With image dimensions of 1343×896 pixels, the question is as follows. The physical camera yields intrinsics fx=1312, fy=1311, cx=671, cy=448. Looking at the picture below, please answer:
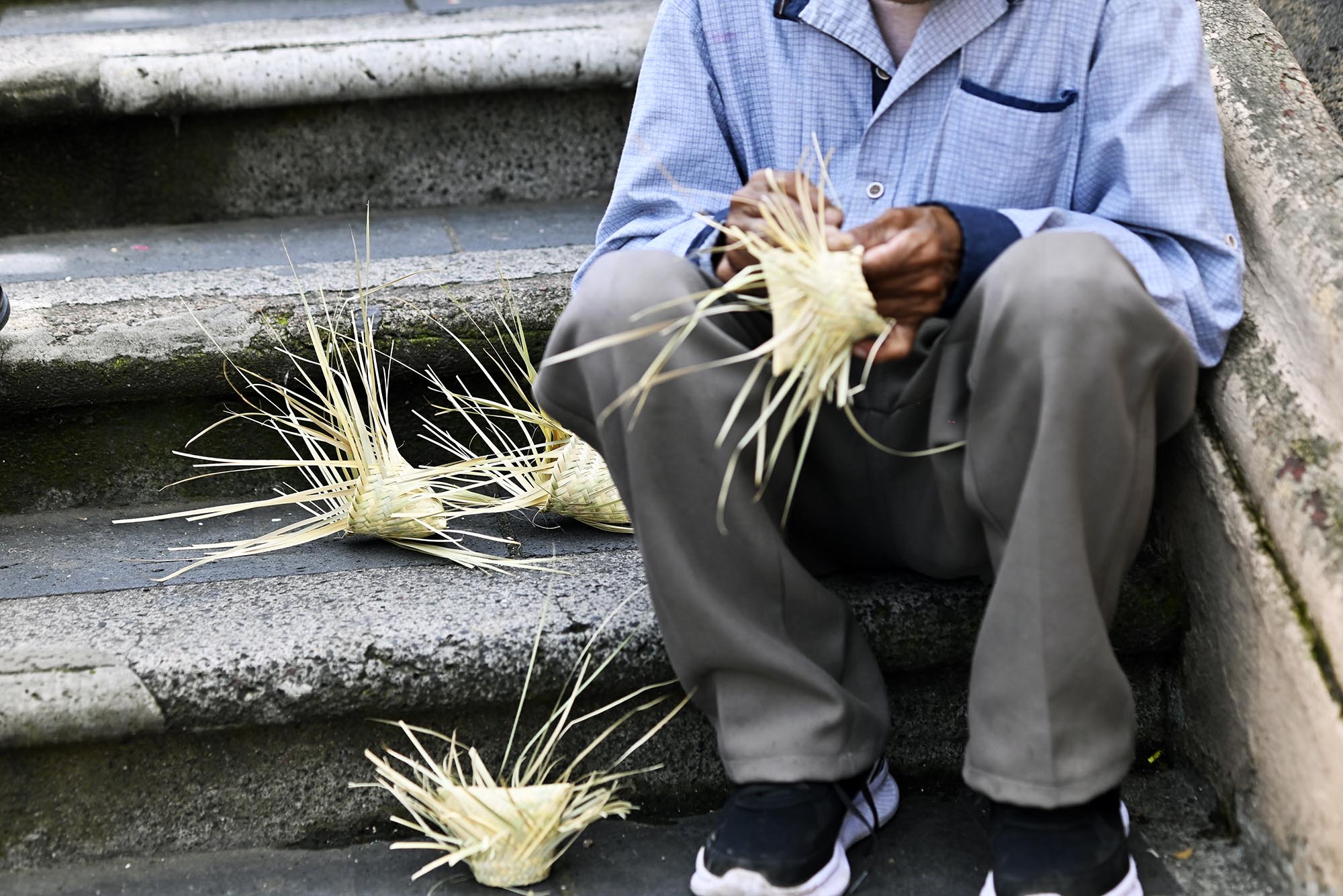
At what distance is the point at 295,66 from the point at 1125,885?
6.59 feet

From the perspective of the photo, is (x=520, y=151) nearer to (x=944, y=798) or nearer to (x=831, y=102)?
(x=831, y=102)

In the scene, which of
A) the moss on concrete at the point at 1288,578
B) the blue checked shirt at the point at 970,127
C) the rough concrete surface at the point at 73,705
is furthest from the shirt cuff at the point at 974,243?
the rough concrete surface at the point at 73,705

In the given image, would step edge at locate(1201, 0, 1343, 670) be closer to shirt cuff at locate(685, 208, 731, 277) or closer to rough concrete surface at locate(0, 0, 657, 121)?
shirt cuff at locate(685, 208, 731, 277)

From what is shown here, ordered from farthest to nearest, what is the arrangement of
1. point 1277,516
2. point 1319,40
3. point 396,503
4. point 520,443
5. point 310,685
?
point 520,443
point 1319,40
point 396,503
point 310,685
point 1277,516

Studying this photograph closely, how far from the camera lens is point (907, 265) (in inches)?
52.9

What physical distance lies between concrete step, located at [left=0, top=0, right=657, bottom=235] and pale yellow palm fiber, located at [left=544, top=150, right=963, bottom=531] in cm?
132

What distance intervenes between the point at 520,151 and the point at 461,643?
4.58ft

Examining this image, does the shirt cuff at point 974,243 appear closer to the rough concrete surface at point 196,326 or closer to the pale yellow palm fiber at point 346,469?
the pale yellow palm fiber at point 346,469

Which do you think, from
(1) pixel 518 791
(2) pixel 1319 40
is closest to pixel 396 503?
(1) pixel 518 791

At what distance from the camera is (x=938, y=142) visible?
5.12ft

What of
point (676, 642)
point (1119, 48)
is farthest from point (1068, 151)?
point (676, 642)

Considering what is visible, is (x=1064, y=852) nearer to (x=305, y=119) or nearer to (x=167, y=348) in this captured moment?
(x=167, y=348)

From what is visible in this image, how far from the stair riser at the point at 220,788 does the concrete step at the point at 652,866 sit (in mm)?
21

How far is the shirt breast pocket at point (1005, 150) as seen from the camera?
153cm
